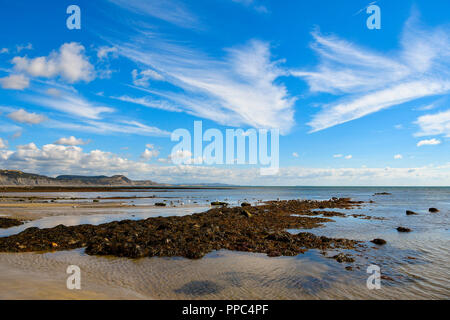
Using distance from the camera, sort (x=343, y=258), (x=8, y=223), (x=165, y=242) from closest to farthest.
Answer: (x=343, y=258) → (x=165, y=242) → (x=8, y=223)

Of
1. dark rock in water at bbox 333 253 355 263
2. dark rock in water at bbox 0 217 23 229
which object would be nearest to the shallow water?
dark rock in water at bbox 333 253 355 263

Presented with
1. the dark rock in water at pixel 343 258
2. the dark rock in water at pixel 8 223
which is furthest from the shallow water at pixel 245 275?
the dark rock in water at pixel 8 223


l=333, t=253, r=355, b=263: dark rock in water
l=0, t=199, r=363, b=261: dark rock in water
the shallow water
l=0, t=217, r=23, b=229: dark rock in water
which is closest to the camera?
the shallow water

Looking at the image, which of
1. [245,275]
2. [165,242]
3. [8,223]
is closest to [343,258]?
[245,275]

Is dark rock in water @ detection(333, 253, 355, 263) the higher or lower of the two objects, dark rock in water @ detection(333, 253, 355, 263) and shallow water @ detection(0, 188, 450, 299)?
the lower

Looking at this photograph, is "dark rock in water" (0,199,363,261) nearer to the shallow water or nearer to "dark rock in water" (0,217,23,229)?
the shallow water

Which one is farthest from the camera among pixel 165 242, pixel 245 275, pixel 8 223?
pixel 8 223

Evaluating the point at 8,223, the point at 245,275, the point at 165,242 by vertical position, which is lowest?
the point at 8,223

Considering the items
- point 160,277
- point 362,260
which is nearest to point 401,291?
point 362,260

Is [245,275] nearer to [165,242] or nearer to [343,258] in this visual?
[343,258]

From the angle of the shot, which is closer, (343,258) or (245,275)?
(245,275)

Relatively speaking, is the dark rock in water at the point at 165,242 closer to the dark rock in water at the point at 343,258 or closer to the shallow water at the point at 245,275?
the dark rock in water at the point at 343,258
